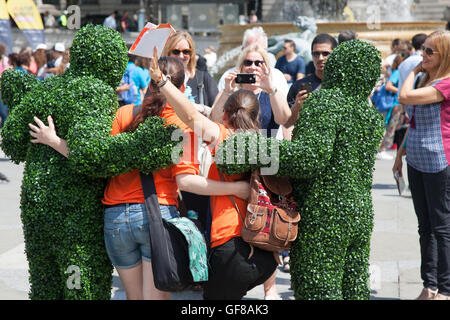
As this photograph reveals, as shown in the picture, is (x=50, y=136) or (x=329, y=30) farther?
(x=329, y=30)

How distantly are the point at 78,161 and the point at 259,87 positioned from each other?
4.69ft

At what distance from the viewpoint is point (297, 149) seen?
330 cm

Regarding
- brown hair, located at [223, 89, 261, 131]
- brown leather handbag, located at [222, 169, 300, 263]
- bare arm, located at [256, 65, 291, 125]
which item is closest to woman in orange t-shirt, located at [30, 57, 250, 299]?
brown leather handbag, located at [222, 169, 300, 263]

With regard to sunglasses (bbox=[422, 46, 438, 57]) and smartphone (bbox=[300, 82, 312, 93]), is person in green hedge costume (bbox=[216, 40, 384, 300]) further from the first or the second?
sunglasses (bbox=[422, 46, 438, 57])

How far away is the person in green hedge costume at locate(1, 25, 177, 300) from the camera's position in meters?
3.35

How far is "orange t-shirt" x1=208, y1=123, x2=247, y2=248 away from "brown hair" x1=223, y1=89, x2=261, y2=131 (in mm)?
74

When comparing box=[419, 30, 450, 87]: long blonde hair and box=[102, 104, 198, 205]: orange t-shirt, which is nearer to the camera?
box=[102, 104, 198, 205]: orange t-shirt

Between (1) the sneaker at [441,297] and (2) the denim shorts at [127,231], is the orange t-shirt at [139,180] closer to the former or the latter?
(2) the denim shorts at [127,231]

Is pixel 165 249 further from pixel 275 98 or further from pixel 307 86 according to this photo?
pixel 307 86

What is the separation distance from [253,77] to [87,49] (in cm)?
106

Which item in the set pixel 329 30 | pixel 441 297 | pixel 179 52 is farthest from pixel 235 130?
pixel 329 30

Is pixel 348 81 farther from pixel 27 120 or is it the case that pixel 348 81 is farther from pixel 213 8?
pixel 213 8

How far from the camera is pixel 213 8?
3325 centimetres
